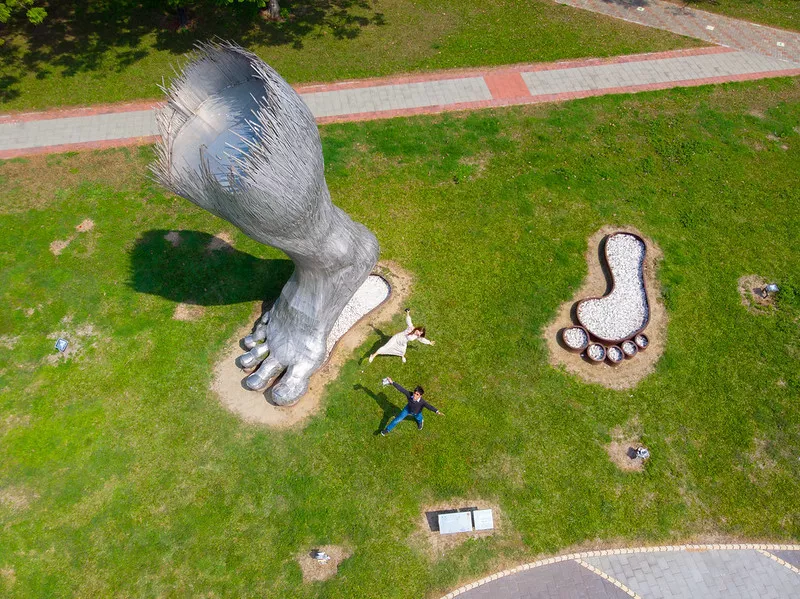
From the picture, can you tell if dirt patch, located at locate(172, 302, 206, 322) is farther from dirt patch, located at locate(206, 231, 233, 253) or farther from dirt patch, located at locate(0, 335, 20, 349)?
dirt patch, located at locate(0, 335, 20, 349)

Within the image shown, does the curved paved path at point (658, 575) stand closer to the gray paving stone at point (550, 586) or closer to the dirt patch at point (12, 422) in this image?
the gray paving stone at point (550, 586)

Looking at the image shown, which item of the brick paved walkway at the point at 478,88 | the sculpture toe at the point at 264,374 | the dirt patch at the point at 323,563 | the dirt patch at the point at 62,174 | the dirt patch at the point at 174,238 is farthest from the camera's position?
the brick paved walkway at the point at 478,88

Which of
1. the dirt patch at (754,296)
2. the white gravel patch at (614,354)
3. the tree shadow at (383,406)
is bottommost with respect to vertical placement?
the tree shadow at (383,406)

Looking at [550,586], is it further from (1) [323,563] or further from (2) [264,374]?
(2) [264,374]

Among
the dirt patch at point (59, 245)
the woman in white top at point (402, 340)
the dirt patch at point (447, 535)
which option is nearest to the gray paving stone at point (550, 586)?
the dirt patch at point (447, 535)

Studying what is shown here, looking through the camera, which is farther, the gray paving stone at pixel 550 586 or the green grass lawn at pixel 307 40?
the green grass lawn at pixel 307 40

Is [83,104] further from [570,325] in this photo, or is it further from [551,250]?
[570,325]

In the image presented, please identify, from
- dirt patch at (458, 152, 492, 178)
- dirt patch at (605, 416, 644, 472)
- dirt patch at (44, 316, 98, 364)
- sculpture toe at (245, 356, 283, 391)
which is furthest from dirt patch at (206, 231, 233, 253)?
dirt patch at (605, 416, 644, 472)
